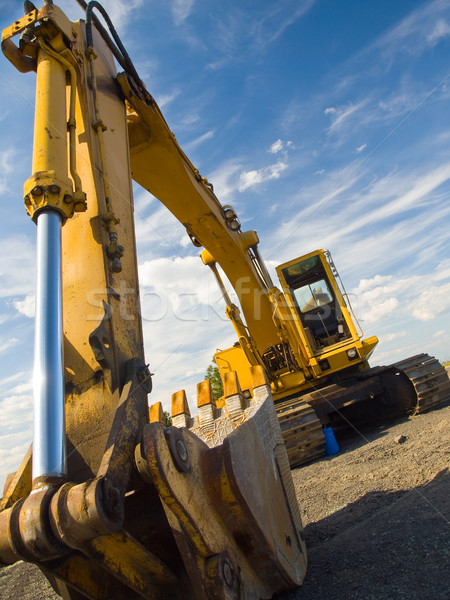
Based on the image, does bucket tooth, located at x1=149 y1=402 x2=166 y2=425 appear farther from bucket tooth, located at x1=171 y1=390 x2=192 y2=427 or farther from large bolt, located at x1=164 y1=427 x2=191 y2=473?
large bolt, located at x1=164 y1=427 x2=191 y2=473

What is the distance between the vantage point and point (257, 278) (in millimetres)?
7840

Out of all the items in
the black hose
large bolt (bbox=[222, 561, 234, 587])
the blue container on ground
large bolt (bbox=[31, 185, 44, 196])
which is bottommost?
large bolt (bbox=[222, 561, 234, 587])

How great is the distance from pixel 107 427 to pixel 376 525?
2224 mm

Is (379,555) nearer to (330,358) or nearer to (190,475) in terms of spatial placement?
(190,475)

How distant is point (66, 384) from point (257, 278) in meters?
5.77

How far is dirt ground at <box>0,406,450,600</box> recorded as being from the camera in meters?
2.31

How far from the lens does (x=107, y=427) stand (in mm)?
2090

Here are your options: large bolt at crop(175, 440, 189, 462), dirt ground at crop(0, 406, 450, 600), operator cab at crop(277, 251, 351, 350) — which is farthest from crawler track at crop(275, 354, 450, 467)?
large bolt at crop(175, 440, 189, 462)

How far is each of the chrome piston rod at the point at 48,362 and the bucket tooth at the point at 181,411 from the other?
1204mm

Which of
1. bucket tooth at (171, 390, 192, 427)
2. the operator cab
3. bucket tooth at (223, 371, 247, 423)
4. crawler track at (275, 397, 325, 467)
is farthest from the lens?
the operator cab

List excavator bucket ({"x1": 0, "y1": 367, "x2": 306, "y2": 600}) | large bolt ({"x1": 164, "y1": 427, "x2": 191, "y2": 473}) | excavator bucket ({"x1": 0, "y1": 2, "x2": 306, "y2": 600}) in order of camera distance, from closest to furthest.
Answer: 1. excavator bucket ({"x1": 0, "y1": 367, "x2": 306, "y2": 600})
2. excavator bucket ({"x1": 0, "y1": 2, "x2": 306, "y2": 600})
3. large bolt ({"x1": 164, "y1": 427, "x2": 191, "y2": 473})

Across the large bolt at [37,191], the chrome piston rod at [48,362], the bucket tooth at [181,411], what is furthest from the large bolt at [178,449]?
the large bolt at [37,191]

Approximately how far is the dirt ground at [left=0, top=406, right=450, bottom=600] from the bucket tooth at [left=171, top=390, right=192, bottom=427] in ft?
3.62

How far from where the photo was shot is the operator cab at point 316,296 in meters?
8.70
